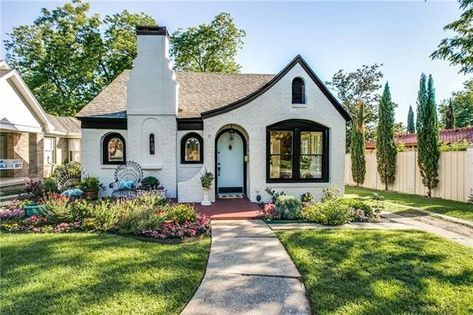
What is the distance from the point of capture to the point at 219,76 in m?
15.1

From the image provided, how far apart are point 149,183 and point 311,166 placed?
6.54m

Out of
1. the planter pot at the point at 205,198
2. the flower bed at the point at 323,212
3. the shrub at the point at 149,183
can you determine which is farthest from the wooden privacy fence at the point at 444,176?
the shrub at the point at 149,183

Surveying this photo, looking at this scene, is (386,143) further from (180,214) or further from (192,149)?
(180,214)

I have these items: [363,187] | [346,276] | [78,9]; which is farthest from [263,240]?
[78,9]

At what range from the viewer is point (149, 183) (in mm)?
10953

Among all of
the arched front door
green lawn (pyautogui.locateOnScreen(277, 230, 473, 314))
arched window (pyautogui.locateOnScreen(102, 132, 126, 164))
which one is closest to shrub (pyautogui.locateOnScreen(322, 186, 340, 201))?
green lawn (pyautogui.locateOnScreen(277, 230, 473, 314))

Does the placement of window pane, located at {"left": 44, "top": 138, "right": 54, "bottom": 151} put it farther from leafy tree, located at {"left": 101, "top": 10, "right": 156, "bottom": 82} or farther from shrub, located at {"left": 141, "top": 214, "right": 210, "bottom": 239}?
shrub, located at {"left": 141, "top": 214, "right": 210, "bottom": 239}

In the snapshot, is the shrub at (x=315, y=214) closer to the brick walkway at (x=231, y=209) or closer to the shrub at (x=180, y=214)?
the brick walkway at (x=231, y=209)

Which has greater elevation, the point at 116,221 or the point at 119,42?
the point at 119,42

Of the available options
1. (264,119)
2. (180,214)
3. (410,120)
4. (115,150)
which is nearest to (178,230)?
(180,214)

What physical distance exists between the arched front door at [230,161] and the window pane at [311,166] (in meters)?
2.70

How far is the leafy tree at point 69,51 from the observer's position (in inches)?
864

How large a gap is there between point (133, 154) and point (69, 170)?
3.78 m

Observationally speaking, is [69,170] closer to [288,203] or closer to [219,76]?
[219,76]
